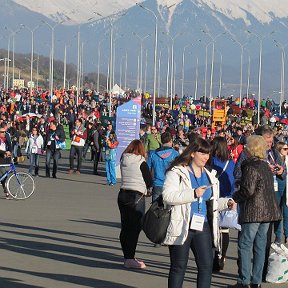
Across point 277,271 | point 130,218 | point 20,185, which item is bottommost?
point 277,271

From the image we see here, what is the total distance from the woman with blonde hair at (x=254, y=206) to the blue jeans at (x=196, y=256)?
5.47ft

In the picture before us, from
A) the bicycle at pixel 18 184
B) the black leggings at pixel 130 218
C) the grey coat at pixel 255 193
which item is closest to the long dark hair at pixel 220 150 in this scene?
the black leggings at pixel 130 218

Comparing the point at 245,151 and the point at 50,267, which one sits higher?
the point at 245,151

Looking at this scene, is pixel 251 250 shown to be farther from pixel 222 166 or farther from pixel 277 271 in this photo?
pixel 222 166

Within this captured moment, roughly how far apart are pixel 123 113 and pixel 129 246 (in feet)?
63.7

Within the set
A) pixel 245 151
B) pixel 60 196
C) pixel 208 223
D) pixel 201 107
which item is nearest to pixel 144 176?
pixel 245 151

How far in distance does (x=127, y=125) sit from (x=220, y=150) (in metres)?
19.6

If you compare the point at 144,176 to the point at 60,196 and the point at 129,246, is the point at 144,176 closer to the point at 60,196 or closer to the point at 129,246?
the point at 129,246

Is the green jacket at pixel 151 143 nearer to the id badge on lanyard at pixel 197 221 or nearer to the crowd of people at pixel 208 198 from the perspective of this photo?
the crowd of people at pixel 208 198

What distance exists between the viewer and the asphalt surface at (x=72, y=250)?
14.2 meters

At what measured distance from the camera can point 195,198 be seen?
1119 centimetres

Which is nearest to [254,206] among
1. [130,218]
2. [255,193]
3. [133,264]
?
[255,193]

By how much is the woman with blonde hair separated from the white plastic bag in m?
0.82

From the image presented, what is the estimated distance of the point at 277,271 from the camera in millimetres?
14133
